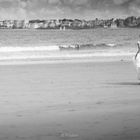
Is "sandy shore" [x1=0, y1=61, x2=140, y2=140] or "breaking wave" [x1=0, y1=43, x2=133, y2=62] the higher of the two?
"sandy shore" [x1=0, y1=61, x2=140, y2=140]

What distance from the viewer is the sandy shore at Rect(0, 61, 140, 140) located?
612 cm

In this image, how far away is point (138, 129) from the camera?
6.21m

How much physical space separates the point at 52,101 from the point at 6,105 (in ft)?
2.91

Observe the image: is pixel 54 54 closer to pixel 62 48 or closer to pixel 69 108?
pixel 62 48

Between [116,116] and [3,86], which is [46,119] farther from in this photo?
[3,86]

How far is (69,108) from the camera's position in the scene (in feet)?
25.9

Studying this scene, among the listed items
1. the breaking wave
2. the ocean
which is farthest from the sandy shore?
the breaking wave

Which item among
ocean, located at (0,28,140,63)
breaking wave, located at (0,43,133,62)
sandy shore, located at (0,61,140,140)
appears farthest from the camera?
ocean, located at (0,28,140,63)

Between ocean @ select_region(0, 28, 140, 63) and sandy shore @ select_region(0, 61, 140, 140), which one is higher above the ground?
sandy shore @ select_region(0, 61, 140, 140)

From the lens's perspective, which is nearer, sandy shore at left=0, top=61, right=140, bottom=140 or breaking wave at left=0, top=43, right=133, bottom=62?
sandy shore at left=0, top=61, right=140, bottom=140

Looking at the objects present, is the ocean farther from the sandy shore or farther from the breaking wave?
the sandy shore

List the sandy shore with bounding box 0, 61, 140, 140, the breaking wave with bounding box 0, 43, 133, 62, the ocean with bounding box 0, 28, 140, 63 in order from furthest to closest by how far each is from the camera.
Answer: the ocean with bounding box 0, 28, 140, 63 < the breaking wave with bounding box 0, 43, 133, 62 < the sandy shore with bounding box 0, 61, 140, 140

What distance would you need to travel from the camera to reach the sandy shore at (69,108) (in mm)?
6117

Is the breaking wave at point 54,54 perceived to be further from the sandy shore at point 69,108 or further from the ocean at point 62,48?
the sandy shore at point 69,108
